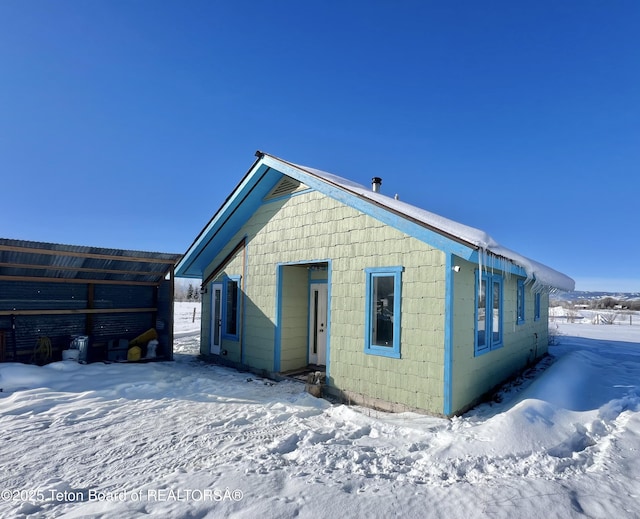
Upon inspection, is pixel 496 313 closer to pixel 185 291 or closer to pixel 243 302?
pixel 243 302

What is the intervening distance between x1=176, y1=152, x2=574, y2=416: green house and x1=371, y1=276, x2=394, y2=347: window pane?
0.8 inches

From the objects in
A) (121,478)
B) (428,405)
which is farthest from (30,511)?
(428,405)

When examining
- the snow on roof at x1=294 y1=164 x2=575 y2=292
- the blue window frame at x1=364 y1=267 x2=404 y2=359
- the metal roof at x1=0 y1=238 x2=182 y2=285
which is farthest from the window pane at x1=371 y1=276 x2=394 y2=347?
the metal roof at x1=0 y1=238 x2=182 y2=285

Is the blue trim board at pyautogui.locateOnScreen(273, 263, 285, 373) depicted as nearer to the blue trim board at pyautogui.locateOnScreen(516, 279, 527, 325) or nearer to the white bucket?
the white bucket

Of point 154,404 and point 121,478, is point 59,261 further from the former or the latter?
point 121,478

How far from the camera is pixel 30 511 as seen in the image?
3.25 metres

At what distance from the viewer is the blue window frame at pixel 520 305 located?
920 centimetres

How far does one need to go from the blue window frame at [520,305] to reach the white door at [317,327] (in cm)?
484

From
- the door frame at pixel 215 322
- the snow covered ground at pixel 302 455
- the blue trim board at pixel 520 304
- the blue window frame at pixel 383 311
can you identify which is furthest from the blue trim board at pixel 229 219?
the blue trim board at pixel 520 304

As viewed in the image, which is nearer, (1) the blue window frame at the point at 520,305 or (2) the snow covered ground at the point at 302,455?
(2) the snow covered ground at the point at 302,455

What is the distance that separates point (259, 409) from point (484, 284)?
4.76 meters

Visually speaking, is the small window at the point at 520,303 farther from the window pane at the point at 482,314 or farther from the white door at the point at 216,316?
the white door at the point at 216,316

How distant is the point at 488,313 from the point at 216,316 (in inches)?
285

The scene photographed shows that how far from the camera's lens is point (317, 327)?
9.33 meters
